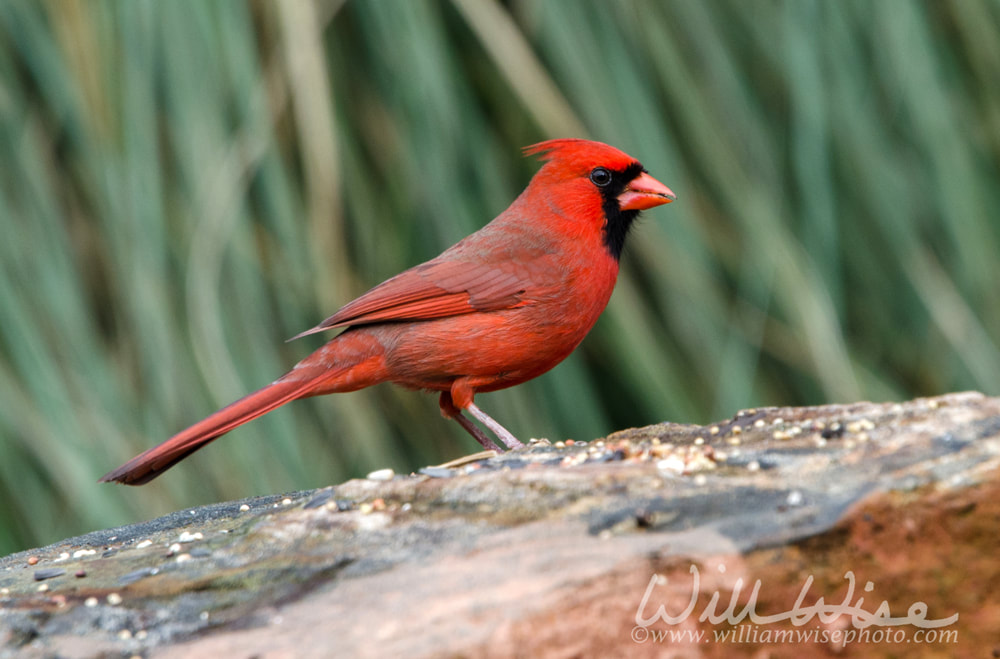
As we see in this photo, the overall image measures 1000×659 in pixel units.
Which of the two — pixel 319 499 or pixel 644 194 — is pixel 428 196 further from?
pixel 319 499

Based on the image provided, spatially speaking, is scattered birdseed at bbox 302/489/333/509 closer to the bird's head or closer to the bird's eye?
the bird's head

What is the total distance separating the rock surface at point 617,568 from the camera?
1560 millimetres

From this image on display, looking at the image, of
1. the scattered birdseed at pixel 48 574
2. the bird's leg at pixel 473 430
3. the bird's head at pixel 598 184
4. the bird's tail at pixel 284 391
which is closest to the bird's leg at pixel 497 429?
the bird's leg at pixel 473 430

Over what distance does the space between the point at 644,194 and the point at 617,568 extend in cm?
181

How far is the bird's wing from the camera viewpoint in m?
3.03

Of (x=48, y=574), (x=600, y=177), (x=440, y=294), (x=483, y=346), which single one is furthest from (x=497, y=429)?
(x=48, y=574)

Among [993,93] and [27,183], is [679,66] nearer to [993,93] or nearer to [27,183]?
[993,93]

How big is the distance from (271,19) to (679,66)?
4.19 ft

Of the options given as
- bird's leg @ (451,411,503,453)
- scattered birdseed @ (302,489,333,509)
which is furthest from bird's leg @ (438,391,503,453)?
scattered birdseed @ (302,489,333,509)

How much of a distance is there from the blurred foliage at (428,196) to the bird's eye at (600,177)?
130 millimetres

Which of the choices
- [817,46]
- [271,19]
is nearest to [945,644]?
[817,46]

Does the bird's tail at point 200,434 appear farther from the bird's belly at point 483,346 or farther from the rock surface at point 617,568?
the rock surface at point 617,568

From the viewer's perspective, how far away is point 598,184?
10.9 feet

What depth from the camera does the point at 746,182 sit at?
3.34 m
